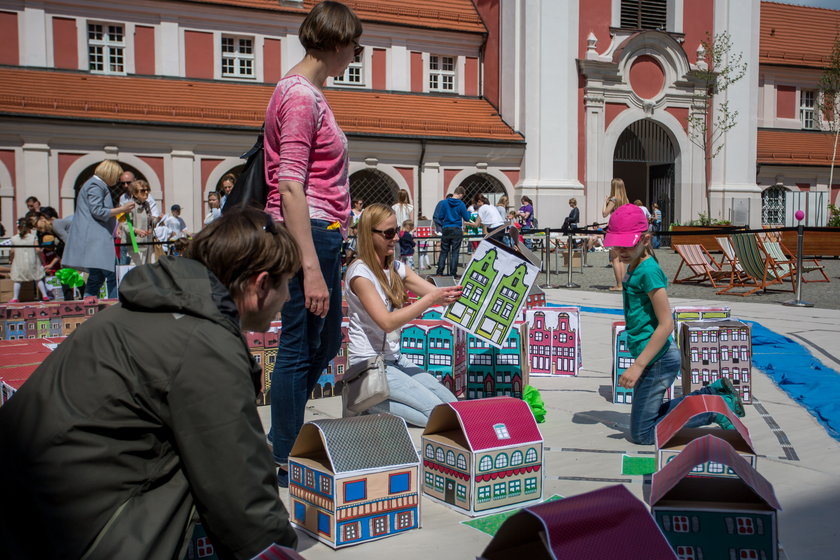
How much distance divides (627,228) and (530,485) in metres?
1.84

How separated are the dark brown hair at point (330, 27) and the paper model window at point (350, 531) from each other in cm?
205

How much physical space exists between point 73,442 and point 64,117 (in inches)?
914

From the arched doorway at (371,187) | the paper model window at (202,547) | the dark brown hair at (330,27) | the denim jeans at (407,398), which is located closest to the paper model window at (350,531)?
the paper model window at (202,547)

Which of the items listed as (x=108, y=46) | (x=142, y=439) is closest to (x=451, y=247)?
(x=108, y=46)

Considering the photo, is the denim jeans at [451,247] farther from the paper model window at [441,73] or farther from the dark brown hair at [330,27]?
the dark brown hair at [330,27]

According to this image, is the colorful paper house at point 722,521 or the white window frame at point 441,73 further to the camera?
the white window frame at point 441,73

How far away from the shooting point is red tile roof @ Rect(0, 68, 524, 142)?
23031mm

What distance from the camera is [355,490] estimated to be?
3.11m

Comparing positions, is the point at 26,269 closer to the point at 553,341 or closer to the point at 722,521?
the point at 553,341

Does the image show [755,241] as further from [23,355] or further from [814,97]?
[814,97]

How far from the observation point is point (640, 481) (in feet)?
12.7

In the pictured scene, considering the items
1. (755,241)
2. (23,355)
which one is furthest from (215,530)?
(755,241)

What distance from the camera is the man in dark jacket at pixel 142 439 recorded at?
5.39 feet

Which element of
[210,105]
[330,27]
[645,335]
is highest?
[210,105]
